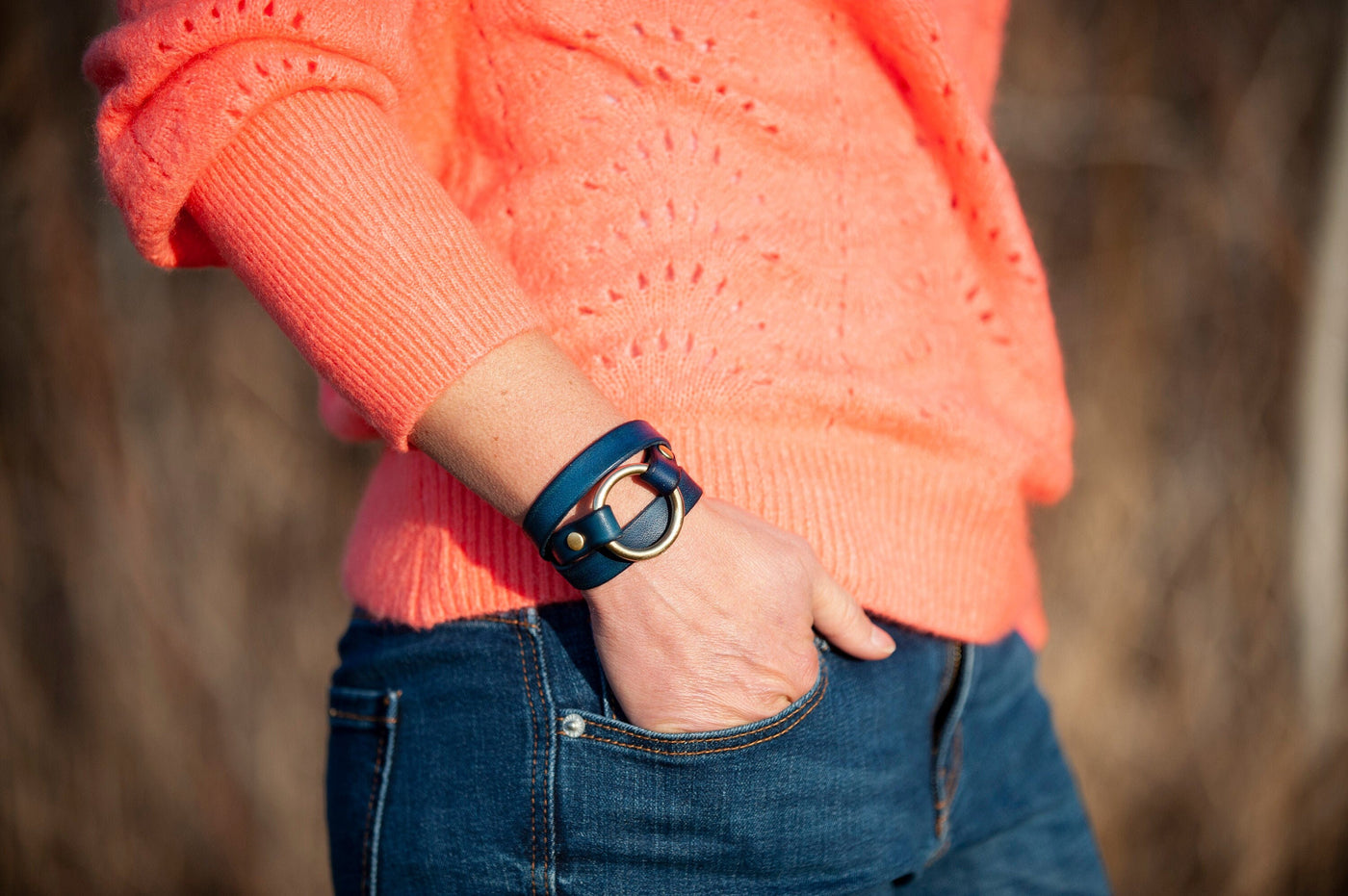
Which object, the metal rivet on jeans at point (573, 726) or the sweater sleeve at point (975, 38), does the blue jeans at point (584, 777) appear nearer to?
the metal rivet on jeans at point (573, 726)

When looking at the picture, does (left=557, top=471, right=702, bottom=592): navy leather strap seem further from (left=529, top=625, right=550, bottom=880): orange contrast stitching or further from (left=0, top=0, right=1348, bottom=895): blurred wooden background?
(left=0, top=0, right=1348, bottom=895): blurred wooden background

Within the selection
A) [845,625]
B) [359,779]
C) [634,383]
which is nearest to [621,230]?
[634,383]

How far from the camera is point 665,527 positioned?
1.89 ft

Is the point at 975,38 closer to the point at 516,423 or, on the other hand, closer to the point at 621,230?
the point at 621,230

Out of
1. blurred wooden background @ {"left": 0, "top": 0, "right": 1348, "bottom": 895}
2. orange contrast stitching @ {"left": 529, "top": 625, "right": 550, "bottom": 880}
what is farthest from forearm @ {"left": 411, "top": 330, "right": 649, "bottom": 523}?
blurred wooden background @ {"left": 0, "top": 0, "right": 1348, "bottom": 895}

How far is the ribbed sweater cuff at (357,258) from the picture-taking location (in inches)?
22.5

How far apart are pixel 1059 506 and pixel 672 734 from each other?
2.25 meters

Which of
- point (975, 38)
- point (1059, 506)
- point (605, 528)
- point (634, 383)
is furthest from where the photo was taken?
point (1059, 506)

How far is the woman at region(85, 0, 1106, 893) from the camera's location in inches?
22.8

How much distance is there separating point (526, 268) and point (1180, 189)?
7.69 ft

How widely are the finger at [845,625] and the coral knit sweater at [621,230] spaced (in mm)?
33

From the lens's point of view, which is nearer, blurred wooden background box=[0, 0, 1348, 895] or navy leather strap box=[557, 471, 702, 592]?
navy leather strap box=[557, 471, 702, 592]

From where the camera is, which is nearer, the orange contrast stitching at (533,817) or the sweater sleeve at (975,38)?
the orange contrast stitching at (533,817)

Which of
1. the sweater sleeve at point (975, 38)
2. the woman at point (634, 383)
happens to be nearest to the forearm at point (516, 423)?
the woman at point (634, 383)
